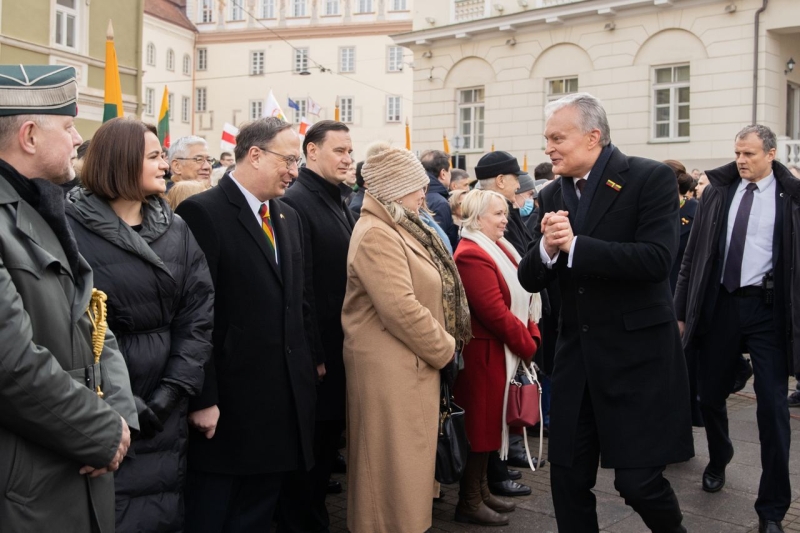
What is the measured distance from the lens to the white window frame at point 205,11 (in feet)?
194

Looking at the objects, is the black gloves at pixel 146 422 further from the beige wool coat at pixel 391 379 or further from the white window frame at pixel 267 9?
the white window frame at pixel 267 9

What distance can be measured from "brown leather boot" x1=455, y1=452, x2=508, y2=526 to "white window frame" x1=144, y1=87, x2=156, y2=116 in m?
52.9

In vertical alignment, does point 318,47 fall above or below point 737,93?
above

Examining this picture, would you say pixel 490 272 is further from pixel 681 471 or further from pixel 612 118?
pixel 612 118

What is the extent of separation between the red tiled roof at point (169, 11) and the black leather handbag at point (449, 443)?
54.6m

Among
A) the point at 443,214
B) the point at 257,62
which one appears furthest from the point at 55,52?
the point at 257,62

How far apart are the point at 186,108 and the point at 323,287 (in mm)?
56453

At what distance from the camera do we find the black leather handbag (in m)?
4.53

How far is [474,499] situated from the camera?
5191 mm

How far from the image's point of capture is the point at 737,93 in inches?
870

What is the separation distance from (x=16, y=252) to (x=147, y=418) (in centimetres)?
100

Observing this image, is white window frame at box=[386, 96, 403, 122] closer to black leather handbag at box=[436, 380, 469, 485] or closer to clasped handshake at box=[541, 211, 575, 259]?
black leather handbag at box=[436, 380, 469, 485]

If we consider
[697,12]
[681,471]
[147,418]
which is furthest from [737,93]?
[147,418]

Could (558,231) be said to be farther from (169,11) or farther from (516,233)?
(169,11)
